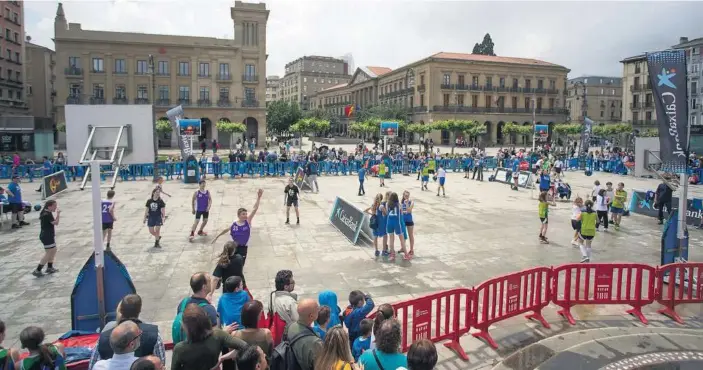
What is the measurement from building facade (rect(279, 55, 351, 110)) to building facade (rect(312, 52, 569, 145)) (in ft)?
170

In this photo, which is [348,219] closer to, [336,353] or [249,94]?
[336,353]

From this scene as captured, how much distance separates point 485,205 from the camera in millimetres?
19438

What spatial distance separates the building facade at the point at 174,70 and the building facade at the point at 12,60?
4443 mm

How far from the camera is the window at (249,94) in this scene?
58094 millimetres

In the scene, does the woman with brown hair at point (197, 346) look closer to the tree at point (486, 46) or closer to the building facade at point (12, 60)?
→ the building facade at point (12, 60)

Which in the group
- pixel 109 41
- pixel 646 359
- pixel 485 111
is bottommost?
pixel 646 359

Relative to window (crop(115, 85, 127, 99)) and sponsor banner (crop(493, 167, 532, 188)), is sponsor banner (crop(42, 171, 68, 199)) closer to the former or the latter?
sponsor banner (crop(493, 167, 532, 188))

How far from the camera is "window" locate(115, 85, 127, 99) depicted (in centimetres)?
5503

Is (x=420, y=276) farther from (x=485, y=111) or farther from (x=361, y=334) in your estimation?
(x=485, y=111)

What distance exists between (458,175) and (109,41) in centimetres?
4325

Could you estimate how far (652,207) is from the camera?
17266mm

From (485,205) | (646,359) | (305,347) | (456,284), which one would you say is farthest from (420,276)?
(485,205)

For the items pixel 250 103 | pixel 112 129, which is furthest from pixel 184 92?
pixel 112 129

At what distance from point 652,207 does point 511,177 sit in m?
9.24
